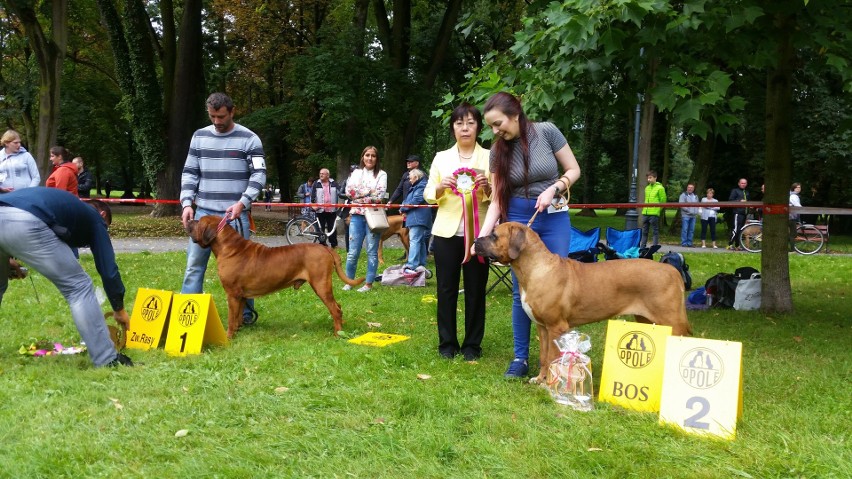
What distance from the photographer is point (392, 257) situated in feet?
44.5

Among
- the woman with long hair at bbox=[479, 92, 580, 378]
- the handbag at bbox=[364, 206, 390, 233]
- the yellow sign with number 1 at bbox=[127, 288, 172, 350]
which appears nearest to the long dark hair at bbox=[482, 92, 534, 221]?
the woman with long hair at bbox=[479, 92, 580, 378]

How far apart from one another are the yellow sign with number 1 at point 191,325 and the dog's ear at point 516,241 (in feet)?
8.60

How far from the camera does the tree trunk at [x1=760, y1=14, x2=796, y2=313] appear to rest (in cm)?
756

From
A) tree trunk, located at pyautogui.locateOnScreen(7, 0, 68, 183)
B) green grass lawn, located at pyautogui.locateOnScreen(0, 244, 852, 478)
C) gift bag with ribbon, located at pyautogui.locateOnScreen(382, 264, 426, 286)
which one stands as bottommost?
green grass lawn, located at pyautogui.locateOnScreen(0, 244, 852, 478)

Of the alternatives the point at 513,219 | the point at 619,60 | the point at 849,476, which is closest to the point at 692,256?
the point at 619,60

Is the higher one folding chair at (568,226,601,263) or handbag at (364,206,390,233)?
handbag at (364,206,390,233)

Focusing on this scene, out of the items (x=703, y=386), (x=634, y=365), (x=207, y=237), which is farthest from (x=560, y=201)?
(x=207, y=237)

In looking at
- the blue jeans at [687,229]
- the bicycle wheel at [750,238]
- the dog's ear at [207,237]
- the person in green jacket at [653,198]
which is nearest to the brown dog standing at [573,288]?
the dog's ear at [207,237]

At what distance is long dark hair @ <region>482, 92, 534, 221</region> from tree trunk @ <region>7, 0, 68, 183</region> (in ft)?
49.5

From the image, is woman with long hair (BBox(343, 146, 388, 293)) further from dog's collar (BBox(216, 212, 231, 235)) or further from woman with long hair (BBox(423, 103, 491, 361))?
woman with long hair (BBox(423, 103, 491, 361))

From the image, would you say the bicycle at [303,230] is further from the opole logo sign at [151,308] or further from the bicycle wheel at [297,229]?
the opole logo sign at [151,308]

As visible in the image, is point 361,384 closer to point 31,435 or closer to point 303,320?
point 31,435

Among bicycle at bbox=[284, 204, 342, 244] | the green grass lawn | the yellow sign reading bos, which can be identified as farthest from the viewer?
bicycle at bbox=[284, 204, 342, 244]

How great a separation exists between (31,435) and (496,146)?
347cm
